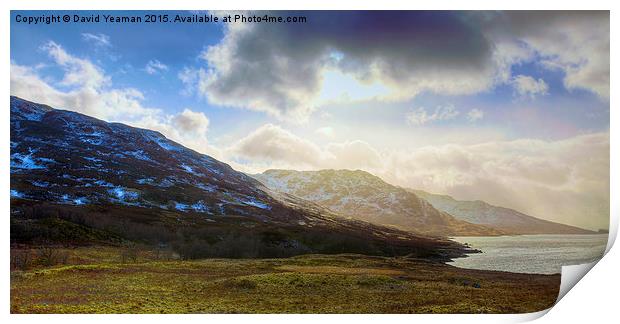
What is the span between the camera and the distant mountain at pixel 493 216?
47.6 m

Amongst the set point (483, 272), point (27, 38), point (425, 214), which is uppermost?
point (27, 38)

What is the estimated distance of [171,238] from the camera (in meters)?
55.2

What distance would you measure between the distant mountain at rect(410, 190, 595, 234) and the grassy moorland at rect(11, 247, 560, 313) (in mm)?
8209

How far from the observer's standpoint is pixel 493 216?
2052 inches

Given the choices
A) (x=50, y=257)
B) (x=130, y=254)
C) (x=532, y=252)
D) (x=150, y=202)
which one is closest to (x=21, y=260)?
(x=50, y=257)

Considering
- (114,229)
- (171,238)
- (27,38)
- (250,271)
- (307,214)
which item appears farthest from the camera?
(307,214)

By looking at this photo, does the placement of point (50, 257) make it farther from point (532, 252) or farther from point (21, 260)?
point (532, 252)

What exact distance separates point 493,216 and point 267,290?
106 ft

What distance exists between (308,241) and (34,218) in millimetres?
34856

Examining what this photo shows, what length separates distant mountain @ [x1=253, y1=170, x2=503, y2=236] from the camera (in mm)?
52219

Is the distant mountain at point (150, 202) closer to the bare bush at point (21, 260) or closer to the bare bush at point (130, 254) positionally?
the bare bush at point (130, 254)

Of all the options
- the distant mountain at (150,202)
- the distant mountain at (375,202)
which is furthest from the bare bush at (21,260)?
the distant mountain at (375,202)

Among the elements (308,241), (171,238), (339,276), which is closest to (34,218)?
(171,238)

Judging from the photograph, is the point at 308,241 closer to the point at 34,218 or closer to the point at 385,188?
the point at 385,188
